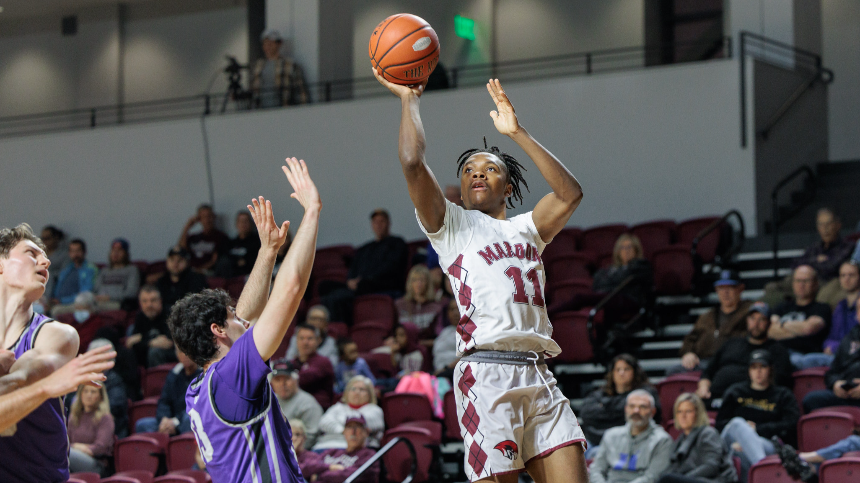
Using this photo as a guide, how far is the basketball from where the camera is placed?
372 cm

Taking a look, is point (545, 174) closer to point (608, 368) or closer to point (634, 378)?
point (634, 378)

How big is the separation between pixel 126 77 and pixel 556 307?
10231 mm

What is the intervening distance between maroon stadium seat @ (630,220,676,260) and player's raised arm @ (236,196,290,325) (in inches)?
265

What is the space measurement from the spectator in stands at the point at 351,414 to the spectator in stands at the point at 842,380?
296 cm

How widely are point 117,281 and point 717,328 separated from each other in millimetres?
6809

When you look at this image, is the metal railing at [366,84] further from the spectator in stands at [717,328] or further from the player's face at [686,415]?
the player's face at [686,415]

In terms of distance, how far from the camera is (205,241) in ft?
39.2

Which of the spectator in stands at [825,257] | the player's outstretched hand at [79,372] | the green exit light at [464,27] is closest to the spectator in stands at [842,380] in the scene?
the spectator in stands at [825,257]

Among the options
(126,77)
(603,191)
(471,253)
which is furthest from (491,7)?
(471,253)

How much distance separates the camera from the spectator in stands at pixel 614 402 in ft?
23.4

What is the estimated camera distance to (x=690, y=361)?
7.92 meters

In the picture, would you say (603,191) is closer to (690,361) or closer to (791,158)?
(791,158)

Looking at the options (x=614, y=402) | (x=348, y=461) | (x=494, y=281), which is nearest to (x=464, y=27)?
(x=614, y=402)

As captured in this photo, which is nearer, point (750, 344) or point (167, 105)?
point (750, 344)
